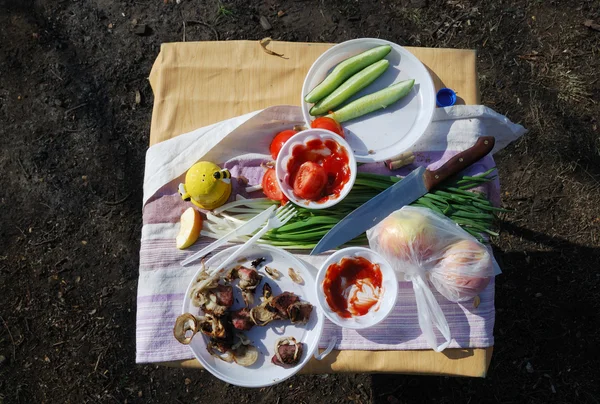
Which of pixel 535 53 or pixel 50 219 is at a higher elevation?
pixel 535 53

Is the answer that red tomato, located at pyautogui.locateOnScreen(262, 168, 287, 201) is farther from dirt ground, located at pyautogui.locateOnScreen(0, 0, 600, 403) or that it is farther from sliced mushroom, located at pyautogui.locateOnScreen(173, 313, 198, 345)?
dirt ground, located at pyautogui.locateOnScreen(0, 0, 600, 403)

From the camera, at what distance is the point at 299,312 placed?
179 cm

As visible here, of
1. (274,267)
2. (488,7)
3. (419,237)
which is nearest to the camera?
(419,237)

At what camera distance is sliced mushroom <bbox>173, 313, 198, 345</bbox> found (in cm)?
175

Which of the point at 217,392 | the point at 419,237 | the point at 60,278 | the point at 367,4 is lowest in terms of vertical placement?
the point at 217,392

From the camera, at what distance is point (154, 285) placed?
192 cm

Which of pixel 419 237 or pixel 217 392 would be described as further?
pixel 217 392

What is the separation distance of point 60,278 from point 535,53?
12.2 feet

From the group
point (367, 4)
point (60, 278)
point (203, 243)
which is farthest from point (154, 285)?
point (367, 4)

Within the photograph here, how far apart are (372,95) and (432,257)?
2.44 feet

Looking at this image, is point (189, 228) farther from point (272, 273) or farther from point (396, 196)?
point (396, 196)

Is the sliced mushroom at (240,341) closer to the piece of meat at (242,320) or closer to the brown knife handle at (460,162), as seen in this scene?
the piece of meat at (242,320)

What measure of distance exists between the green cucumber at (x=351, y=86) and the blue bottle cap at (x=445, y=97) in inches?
11.2

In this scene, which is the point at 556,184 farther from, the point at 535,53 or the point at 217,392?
the point at 217,392
